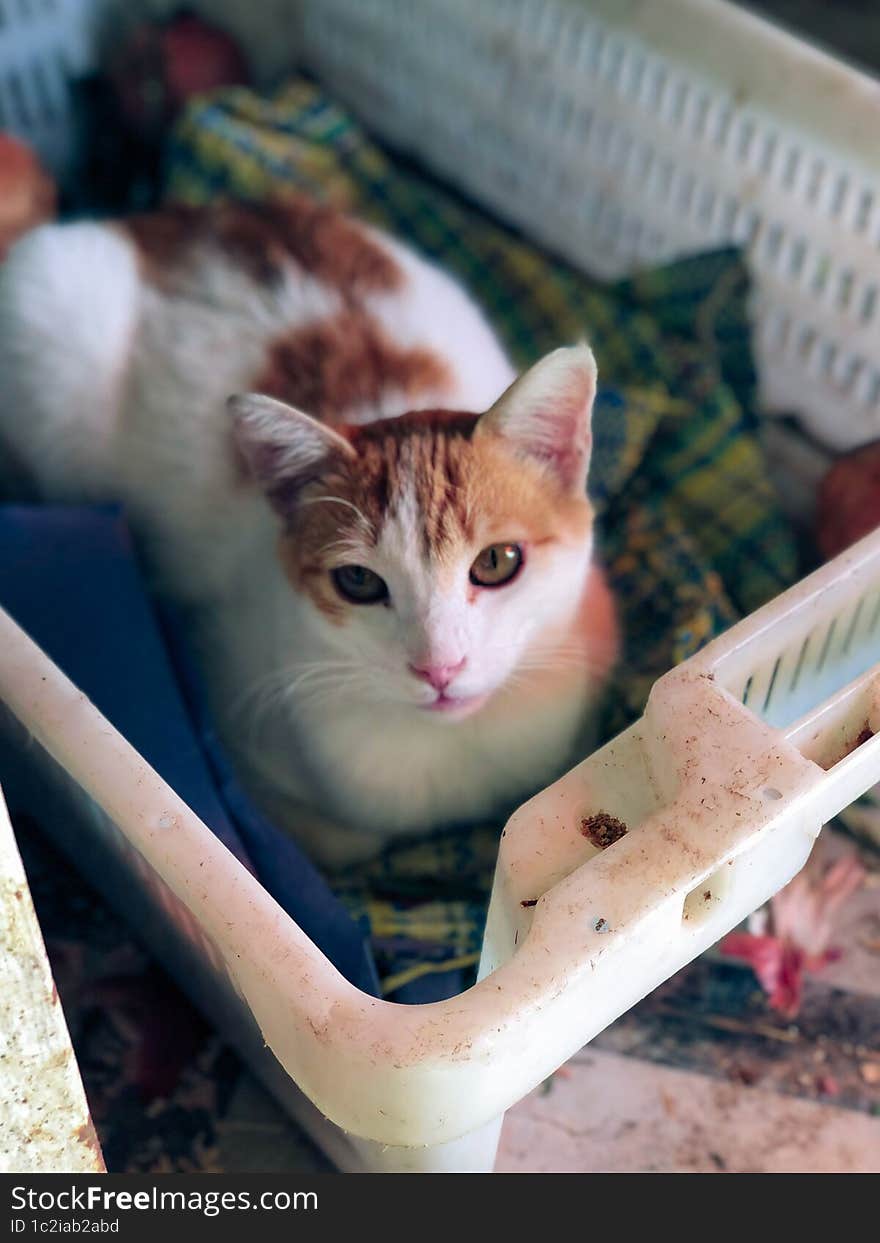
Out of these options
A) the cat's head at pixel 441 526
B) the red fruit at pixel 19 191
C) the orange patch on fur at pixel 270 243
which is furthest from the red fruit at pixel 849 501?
the red fruit at pixel 19 191

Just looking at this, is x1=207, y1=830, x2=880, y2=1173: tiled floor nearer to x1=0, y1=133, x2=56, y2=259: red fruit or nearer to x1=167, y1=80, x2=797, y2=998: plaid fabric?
x1=167, y1=80, x2=797, y2=998: plaid fabric

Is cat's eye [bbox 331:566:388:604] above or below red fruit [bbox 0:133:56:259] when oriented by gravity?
below

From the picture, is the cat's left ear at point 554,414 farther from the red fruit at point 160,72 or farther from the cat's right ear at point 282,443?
the red fruit at point 160,72

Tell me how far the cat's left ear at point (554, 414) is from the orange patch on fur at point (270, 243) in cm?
43

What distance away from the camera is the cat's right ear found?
97 cm

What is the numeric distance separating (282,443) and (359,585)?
5.4 inches

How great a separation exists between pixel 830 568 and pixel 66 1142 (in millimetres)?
638

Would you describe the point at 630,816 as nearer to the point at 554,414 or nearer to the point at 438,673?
the point at 438,673

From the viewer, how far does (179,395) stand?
135 centimetres

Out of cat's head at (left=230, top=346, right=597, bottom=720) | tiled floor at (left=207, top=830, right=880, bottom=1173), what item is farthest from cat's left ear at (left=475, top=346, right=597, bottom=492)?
tiled floor at (left=207, top=830, right=880, bottom=1173)

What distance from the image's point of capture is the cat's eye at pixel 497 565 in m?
0.99

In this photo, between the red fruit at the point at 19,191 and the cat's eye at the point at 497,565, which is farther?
the red fruit at the point at 19,191

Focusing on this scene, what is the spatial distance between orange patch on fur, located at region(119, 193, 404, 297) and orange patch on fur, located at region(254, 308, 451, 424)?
0.27 feet

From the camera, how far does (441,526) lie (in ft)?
3.17
